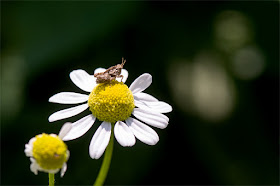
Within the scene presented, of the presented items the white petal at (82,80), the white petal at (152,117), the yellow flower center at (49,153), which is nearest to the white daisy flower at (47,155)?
the yellow flower center at (49,153)

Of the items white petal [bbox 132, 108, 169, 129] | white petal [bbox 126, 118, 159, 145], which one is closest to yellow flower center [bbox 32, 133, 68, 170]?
white petal [bbox 126, 118, 159, 145]

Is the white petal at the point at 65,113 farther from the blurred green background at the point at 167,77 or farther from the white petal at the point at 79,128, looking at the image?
the blurred green background at the point at 167,77

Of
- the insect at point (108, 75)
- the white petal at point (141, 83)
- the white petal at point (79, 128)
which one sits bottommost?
the white petal at point (79, 128)

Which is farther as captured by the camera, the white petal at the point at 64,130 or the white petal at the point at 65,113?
the white petal at the point at 65,113

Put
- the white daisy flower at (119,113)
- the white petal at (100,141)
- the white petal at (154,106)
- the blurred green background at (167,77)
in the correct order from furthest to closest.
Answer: the blurred green background at (167,77)
the white petal at (154,106)
the white daisy flower at (119,113)
the white petal at (100,141)

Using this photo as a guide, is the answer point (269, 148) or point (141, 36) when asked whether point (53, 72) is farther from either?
point (269, 148)

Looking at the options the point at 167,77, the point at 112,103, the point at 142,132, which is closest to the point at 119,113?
the point at 112,103

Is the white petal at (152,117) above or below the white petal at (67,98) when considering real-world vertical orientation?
below
